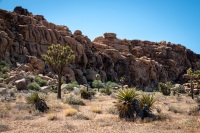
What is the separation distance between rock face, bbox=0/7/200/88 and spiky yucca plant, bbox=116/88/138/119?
32.4 metres

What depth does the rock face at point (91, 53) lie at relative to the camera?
48.1 meters

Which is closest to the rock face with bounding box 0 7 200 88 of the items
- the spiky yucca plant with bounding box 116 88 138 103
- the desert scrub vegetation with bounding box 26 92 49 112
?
the desert scrub vegetation with bounding box 26 92 49 112

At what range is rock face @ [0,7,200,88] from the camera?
4812cm

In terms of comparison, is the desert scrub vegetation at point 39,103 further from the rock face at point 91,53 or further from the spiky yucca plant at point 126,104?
the rock face at point 91,53

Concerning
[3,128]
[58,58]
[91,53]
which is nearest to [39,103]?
[3,128]

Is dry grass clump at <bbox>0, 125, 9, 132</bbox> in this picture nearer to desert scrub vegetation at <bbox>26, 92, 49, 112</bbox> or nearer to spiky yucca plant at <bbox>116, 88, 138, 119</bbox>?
desert scrub vegetation at <bbox>26, 92, 49, 112</bbox>

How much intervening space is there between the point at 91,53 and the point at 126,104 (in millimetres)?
50642

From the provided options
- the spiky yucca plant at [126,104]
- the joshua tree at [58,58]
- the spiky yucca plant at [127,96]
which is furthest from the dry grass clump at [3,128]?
the joshua tree at [58,58]

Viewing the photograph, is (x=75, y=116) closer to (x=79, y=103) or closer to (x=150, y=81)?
(x=79, y=103)

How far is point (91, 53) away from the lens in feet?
212

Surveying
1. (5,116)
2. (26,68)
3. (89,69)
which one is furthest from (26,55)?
(5,116)

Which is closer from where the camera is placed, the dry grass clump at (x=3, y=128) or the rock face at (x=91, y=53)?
the dry grass clump at (x=3, y=128)

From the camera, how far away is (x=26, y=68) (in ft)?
143

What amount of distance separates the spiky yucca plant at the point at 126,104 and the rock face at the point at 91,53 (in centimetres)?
3235
